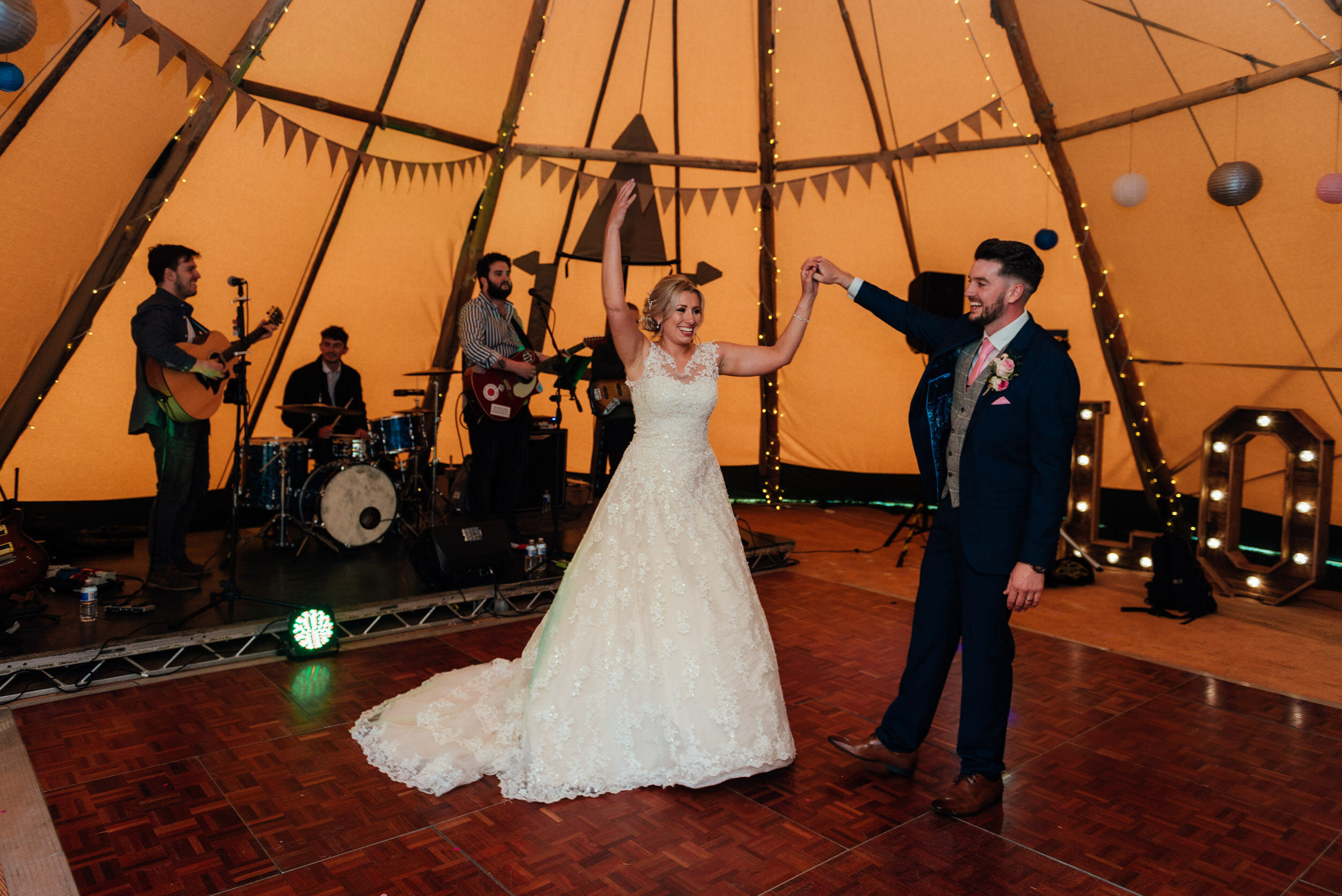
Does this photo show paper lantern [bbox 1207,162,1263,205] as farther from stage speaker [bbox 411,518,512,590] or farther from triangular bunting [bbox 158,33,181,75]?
triangular bunting [bbox 158,33,181,75]

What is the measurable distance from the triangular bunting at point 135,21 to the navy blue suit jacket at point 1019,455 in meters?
3.80

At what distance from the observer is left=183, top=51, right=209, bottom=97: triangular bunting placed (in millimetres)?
4496

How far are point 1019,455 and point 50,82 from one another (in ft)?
16.0

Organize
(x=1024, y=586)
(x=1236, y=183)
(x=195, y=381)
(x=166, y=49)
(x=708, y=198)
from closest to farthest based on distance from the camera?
(x=1024, y=586), (x=166, y=49), (x=195, y=381), (x=1236, y=183), (x=708, y=198)

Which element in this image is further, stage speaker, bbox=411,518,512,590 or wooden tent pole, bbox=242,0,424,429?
wooden tent pole, bbox=242,0,424,429

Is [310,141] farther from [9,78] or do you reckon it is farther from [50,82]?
[9,78]

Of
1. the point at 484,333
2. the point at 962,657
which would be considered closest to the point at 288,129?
the point at 484,333

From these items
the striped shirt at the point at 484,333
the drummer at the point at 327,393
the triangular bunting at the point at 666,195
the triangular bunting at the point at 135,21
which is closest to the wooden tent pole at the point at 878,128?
the triangular bunting at the point at 666,195

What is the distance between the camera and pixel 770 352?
3.25 metres

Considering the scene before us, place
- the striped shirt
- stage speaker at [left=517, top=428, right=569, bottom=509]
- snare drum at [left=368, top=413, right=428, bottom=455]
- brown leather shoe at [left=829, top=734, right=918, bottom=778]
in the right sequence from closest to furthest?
brown leather shoe at [left=829, top=734, right=918, bottom=778] → the striped shirt → snare drum at [left=368, top=413, right=428, bottom=455] → stage speaker at [left=517, top=428, right=569, bottom=509]

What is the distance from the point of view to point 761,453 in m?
8.55

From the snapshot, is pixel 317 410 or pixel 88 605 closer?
pixel 88 605

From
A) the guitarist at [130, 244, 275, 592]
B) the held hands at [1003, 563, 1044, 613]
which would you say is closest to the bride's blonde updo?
the held hands at [1003, 563, 1044, 613]

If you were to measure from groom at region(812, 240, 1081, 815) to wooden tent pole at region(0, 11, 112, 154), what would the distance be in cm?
392
